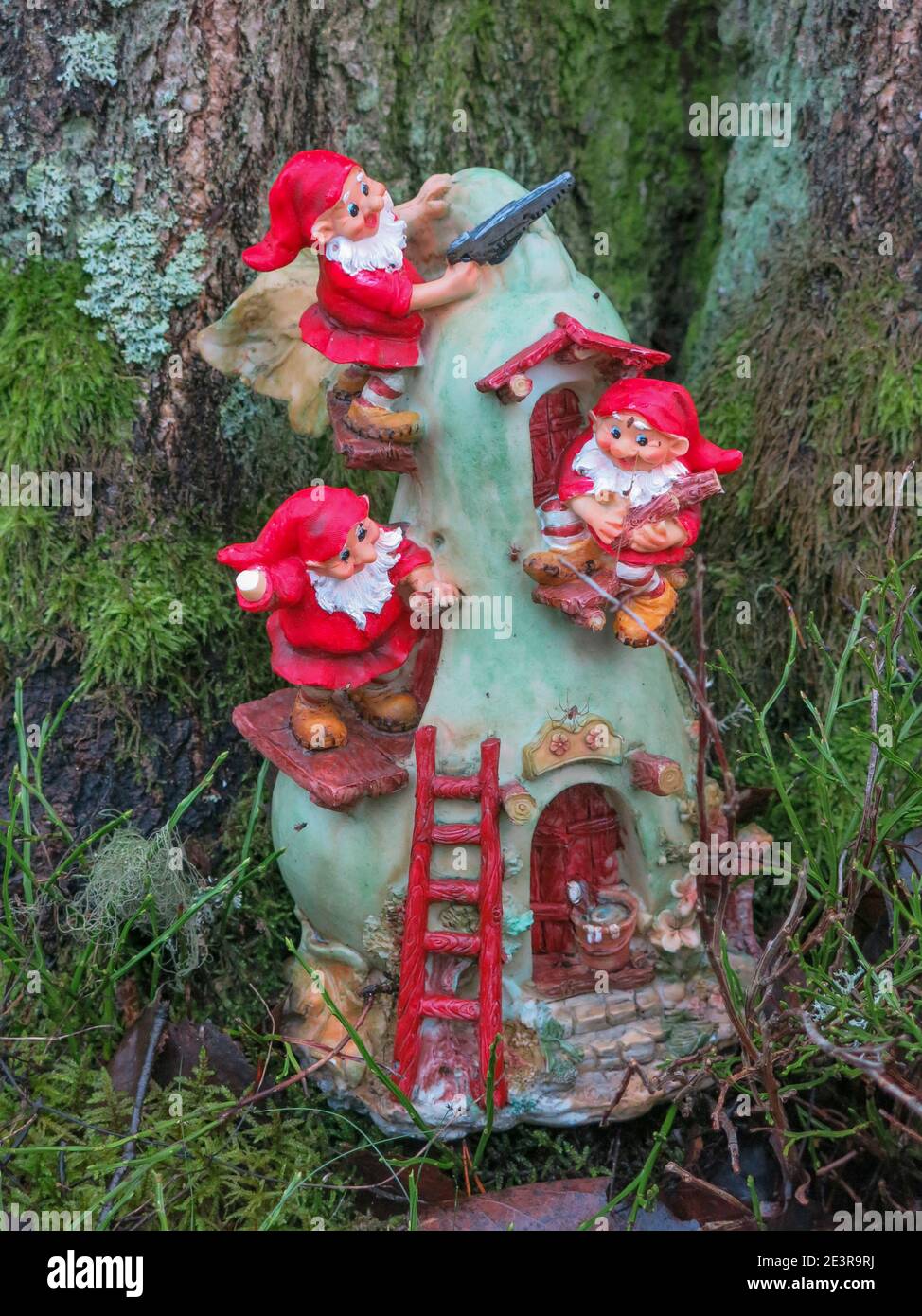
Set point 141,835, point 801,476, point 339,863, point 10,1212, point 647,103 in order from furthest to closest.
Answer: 1. point 647,103
2. point 801,476
3. point 141,835
4. point 339,863
5. point 10,1212

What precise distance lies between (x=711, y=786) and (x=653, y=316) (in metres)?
1.68

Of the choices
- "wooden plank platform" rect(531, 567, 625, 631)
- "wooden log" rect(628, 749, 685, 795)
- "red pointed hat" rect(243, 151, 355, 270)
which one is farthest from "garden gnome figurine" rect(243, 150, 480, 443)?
"wooden log" rect(628, 749, 685, 795)

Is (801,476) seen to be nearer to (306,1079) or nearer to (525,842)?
(525,842)

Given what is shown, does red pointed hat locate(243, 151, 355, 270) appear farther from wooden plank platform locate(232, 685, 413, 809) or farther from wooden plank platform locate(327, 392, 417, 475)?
wooden plank platform locate(232, 685, 413, 809)

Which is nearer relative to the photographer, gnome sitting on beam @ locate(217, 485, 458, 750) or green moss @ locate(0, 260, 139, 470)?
gnome sitting on beam @ locate(217, 485, 458, 750)

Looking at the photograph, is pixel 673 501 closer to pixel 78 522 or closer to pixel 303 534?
pixel 303 534

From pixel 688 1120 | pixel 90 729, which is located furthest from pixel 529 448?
pixel 688 1120

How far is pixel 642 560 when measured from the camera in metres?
2.94

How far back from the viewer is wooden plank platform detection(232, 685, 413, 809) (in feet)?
9.74

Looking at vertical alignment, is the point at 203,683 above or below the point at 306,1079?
above

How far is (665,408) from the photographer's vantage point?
2.91 metres

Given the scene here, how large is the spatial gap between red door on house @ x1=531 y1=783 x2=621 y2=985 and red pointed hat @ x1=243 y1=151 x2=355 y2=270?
1.27 metres

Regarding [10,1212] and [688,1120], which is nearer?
[10,1212]

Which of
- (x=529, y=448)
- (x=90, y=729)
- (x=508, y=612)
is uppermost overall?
(x=529, y=448)
